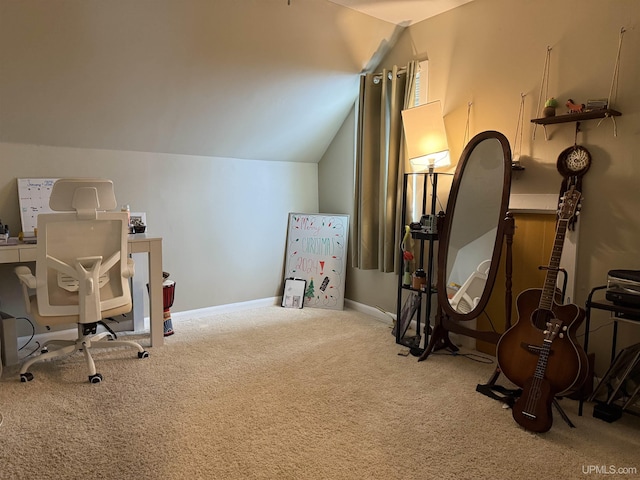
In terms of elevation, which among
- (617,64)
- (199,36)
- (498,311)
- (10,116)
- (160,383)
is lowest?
(160,383)

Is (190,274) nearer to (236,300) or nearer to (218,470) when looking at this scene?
(236,300)

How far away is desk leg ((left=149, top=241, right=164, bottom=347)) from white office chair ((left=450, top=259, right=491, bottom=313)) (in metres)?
2.04

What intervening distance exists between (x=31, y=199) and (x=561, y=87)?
3.58m

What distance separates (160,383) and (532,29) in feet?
10.4

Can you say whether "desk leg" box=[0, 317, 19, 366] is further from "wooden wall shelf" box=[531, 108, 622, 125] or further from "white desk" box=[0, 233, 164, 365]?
"wooden wall shelf" box=[531, 108, 622, 125]

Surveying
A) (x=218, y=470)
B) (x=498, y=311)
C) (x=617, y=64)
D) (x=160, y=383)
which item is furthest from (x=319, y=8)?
(x=218, y=470)

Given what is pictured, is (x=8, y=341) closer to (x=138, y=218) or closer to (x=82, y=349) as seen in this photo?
(x=82, y=349)

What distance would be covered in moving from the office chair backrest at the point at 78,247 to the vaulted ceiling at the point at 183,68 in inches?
33.3

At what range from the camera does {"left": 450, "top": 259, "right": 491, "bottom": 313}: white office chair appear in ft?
9.26

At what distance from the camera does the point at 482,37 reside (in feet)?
10.1

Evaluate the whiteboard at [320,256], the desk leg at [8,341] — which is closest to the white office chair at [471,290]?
the whiteboard at [320,256]

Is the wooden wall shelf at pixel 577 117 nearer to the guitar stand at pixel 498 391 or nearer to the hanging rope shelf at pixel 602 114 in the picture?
the hanging rope shelf at pixel 602 114

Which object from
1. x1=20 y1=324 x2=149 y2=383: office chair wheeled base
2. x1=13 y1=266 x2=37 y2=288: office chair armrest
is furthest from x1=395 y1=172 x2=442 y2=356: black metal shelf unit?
x1=13 y1=266 x2=37 y2=288: office chair armrest

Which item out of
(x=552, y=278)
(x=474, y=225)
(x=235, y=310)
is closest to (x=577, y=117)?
(x=474, y=225)
